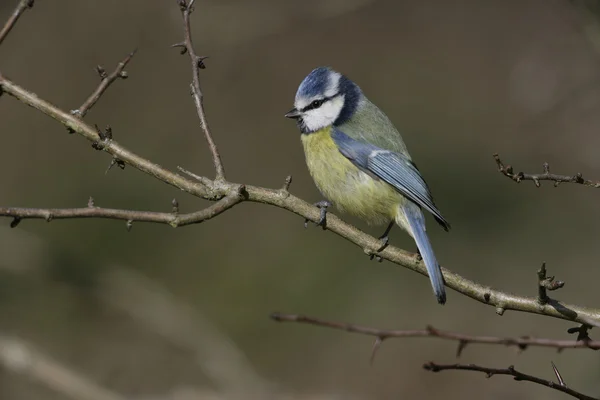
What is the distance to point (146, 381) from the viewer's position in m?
4.81

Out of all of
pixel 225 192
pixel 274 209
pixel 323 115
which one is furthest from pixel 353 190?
pixel 274 209

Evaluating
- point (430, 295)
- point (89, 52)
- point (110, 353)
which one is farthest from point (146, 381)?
point (89, 52)

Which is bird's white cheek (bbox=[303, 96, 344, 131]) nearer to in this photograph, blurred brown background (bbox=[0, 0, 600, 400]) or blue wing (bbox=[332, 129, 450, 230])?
blue wing (bbox=[332, 129, 450, 230])

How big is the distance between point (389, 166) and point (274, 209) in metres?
3.67

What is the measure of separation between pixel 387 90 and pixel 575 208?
2.24 meters

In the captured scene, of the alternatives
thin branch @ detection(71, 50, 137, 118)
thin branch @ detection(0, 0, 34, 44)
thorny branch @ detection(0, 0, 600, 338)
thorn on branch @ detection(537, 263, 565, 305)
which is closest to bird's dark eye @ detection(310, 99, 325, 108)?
thorny branch @ detection(0, 0, 600, 338)

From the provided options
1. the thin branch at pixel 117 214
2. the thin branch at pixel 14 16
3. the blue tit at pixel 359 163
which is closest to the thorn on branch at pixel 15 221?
the thin branch at pixel 117 214

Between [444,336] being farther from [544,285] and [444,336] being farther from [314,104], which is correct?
[314,104]

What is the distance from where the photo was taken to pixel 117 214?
203 centimetres

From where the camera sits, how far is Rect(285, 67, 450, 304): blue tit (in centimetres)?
328

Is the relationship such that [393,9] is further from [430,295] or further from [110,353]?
[110,353]

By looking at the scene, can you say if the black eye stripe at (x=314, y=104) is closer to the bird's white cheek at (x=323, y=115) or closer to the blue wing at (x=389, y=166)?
the bird's white cheek at (x=323, y=115)

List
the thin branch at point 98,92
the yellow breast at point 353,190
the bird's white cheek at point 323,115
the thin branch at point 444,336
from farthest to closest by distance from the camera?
the bird's white cheek at point 323,115 < the yellow breast at point 353,190 < the thin branch at point 98,92 < the thin branch at point 444,336

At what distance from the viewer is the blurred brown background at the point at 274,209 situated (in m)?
4.20
